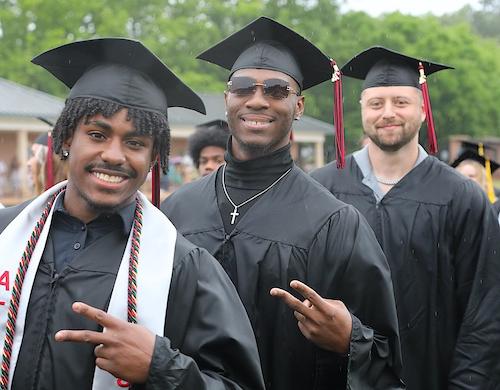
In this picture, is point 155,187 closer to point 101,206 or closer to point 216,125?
point 101,206

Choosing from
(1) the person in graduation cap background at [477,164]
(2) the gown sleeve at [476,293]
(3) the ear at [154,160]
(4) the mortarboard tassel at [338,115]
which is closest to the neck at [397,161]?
(2) the gown sleeve at [476,293]

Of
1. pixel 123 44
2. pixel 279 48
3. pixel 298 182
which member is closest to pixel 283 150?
pixel 298 182

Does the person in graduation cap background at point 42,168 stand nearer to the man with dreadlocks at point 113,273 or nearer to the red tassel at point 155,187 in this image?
the red tassel at point 155,187

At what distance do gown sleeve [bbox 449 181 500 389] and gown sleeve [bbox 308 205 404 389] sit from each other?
1.13 meters

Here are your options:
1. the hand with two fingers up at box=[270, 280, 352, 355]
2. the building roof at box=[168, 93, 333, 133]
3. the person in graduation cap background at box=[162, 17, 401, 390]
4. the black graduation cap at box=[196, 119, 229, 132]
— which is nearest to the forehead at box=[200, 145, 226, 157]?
the black graduation cap at box=[196, 119, 229, 132]

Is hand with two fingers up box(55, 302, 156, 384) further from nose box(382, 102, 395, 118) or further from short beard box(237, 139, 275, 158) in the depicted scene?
nose box(382, 102, 395, 118)

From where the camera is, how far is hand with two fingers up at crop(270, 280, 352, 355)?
2.98 metres

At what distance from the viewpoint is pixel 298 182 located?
3713 millimetres

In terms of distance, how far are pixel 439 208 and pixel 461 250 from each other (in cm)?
26

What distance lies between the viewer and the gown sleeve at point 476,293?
4.48 meters

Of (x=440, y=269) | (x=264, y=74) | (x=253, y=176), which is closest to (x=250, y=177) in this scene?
(x=253, y=176)

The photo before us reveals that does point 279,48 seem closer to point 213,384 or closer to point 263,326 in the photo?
point 263,326

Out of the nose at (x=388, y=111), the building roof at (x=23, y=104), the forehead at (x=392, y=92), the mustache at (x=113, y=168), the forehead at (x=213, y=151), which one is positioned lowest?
the mustache at (x=113, y=168)

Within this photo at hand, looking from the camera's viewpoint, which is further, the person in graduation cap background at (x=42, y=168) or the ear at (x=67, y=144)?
the person in graduation cap background at (x=42, y=168)
